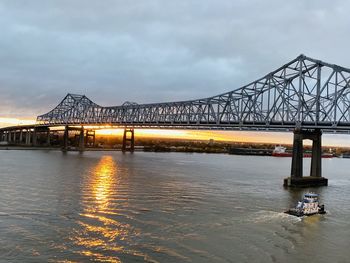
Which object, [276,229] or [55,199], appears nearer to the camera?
[276,229]

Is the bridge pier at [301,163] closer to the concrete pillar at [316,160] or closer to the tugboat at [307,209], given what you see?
the concrete pillar at [316,160]

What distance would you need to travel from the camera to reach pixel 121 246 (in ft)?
71.9

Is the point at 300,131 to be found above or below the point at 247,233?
above

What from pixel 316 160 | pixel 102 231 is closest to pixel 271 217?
pixel 102 231

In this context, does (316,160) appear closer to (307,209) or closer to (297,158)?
(297,158)

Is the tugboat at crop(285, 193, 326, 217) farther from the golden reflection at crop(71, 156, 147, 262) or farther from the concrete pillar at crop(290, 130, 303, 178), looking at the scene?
the concrete pillar at crop(290, 130, 303, 178)

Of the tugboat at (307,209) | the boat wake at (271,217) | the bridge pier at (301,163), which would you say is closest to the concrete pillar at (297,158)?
the bridge pier at (301,163)

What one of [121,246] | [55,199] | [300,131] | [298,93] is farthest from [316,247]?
[298,93]

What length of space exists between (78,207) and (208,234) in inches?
468

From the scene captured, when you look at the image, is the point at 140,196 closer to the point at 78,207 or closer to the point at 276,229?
the point at 78,207

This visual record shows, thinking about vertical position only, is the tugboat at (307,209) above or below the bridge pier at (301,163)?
below

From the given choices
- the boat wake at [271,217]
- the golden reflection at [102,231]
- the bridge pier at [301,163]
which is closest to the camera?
the golden reflection at [102,231]

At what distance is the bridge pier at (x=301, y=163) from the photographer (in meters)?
57.5

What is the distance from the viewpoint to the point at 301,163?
60.5 meters
